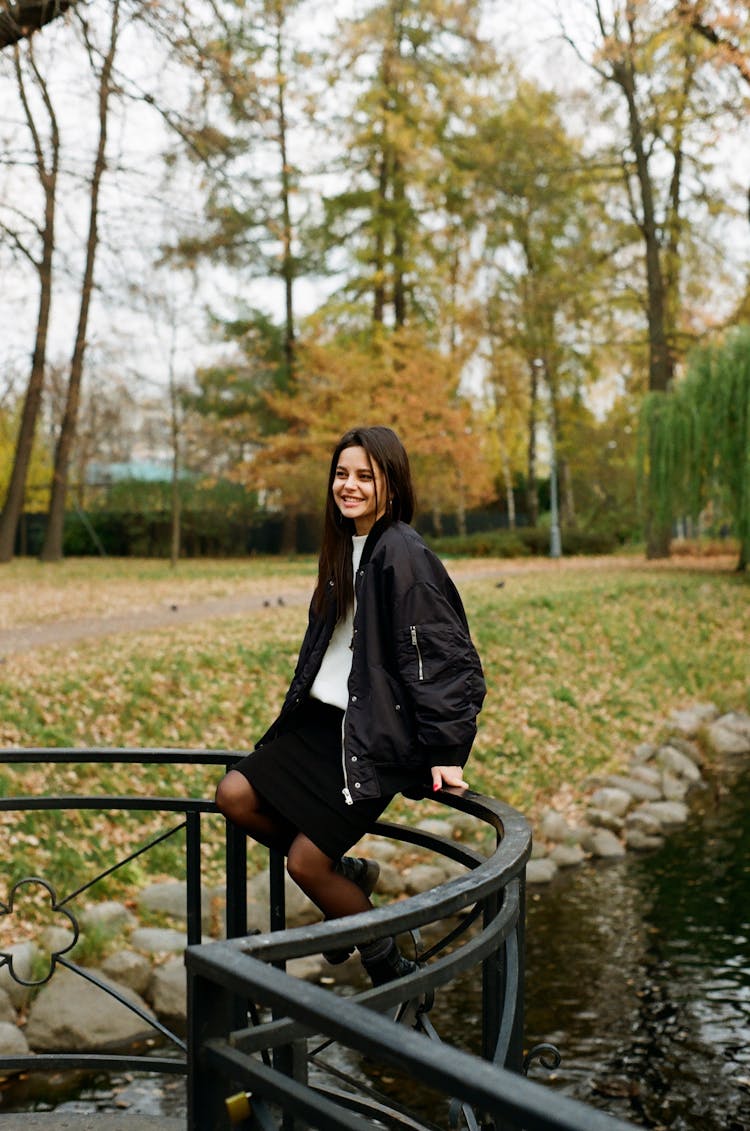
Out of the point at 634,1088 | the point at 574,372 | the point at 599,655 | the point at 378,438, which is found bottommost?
the point at 634,1088

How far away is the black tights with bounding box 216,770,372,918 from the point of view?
242 centimetres

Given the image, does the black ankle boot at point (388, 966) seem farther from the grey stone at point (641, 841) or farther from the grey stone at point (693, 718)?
the grey stone at point (693, 718)

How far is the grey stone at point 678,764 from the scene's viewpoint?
1077 centimetres

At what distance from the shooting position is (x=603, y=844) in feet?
28.5

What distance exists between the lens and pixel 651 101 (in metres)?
22.0

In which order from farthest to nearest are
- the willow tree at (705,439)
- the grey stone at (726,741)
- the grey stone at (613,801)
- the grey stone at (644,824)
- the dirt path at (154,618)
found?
the willow tree at (705,439) < the grey stone at (726,741) < the dirt path at (154,618) < the grey stone at (613,801) < the grey stone at (644,824)

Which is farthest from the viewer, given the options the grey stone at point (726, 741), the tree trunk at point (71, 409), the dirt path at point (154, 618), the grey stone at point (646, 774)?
the tree trunk at point (71, 409)

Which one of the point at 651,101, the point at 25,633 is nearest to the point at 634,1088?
the point at 25,633

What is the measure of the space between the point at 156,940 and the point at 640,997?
8.68 ft

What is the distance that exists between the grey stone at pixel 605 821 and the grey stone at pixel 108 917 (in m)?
4.26

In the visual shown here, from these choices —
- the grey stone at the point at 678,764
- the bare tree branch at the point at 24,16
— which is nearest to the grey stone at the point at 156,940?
the bare tree branch at the point at 24,16

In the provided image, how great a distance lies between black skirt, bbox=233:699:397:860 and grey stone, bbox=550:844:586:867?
6.17m

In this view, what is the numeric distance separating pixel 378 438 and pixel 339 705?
64 centimetres

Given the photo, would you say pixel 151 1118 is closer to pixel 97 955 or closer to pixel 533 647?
pixel 97 955
